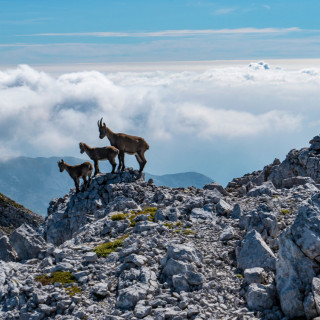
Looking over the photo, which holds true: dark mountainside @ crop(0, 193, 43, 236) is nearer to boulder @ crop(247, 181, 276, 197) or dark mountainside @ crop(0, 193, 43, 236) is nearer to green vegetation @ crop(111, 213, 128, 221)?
boulder @ crop(247, 181, 276, 197)

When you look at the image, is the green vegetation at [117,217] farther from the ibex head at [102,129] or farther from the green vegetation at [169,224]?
the ibex head at [102,129]

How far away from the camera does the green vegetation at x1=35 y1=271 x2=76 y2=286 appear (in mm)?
19117

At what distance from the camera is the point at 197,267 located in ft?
62.8

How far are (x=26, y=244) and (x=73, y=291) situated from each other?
20.5 feet

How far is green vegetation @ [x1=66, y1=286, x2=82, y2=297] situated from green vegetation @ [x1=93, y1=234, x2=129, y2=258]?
3.07 m

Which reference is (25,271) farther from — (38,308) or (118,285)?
(118,285)

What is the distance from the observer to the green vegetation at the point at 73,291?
18188mm

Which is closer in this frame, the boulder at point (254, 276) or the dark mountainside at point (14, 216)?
the boulder at point (254, 276)

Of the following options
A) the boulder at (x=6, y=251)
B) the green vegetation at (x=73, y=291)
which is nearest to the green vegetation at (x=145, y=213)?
the boulder at (x=6, y=251)

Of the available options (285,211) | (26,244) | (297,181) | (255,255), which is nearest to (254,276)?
(255,255)

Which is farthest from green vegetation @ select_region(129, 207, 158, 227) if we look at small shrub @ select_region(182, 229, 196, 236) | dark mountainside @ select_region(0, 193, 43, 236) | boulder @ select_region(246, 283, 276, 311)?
dark mountainside @ select_region(0, 193, 43, 236)

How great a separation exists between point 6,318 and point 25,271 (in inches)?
153

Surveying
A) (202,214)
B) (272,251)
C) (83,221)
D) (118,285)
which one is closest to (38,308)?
(118,285)

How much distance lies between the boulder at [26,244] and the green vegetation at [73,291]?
17.8 feet
